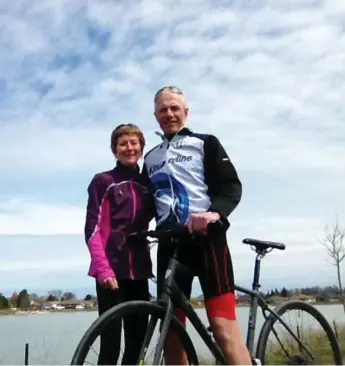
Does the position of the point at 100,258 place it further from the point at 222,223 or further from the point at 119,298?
the point at 222,223

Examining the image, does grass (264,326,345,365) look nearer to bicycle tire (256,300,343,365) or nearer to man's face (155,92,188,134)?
bicycle tire (256,300,343,365)

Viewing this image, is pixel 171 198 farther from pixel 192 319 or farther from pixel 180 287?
pixel 192 319

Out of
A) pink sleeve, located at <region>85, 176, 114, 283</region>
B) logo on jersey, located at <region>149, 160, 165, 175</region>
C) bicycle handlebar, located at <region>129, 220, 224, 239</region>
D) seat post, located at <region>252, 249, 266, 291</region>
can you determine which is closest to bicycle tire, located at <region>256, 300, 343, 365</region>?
seat post, located at <region>252, 249, 266, 291</region>

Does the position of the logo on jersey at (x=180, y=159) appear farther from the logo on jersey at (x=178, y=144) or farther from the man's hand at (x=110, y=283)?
the man's hand at (x=110, y=283)

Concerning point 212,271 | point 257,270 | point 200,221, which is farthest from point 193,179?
point 257,270

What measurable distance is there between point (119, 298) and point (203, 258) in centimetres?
57

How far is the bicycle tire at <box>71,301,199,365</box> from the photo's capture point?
9.13 feet

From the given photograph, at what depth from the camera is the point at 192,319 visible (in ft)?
10.8

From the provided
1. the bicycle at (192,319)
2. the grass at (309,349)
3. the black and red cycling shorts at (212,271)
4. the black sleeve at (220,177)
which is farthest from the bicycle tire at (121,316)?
the grass at (309,349)

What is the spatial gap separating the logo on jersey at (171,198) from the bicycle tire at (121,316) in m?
0.50

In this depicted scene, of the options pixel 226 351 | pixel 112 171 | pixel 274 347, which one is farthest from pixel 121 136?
pixel 274 347

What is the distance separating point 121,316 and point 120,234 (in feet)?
2.27

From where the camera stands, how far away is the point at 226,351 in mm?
3232

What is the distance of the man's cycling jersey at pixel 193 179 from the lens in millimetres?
3297
